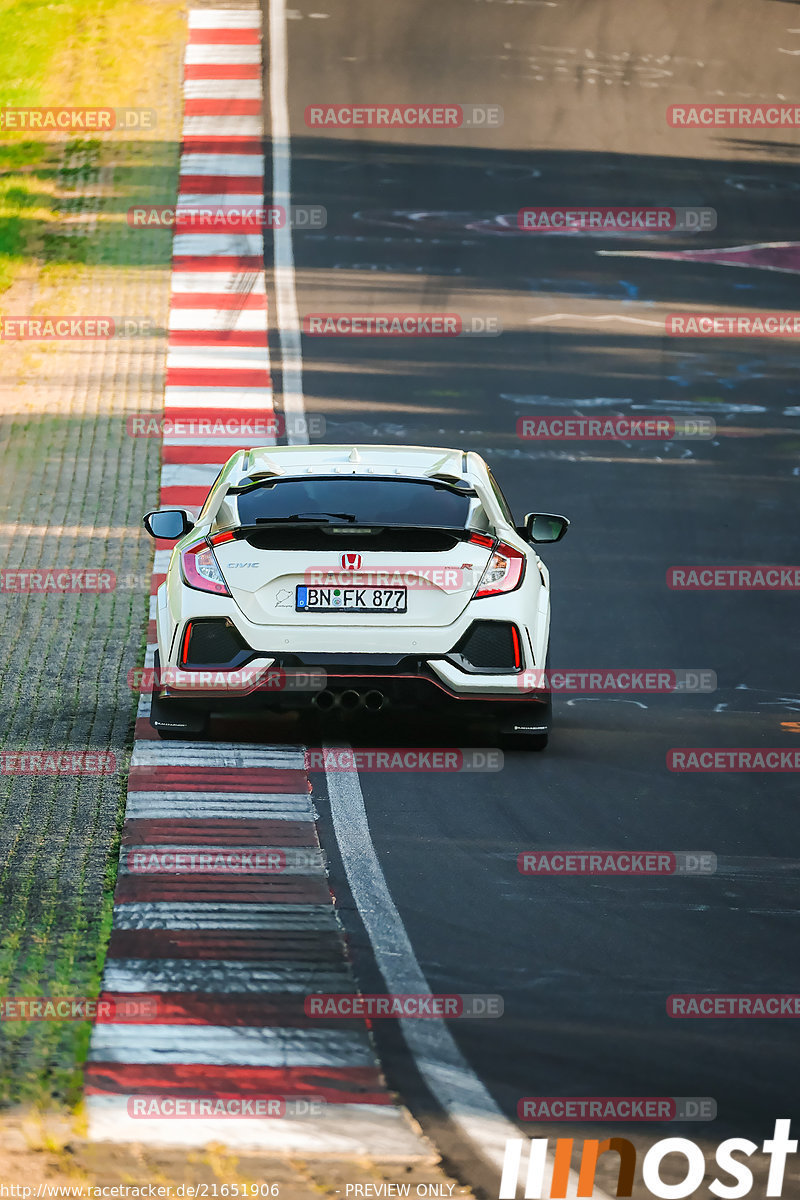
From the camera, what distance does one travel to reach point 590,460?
1770 cm

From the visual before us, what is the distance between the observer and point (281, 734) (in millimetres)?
9664

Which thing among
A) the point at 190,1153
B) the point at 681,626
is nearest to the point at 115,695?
the point at 681,626

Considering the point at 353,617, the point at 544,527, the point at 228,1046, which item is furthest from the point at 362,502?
the point at 228,1046

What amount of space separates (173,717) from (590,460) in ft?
30.4

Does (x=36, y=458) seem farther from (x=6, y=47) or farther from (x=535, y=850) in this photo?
(x=6, y=47)

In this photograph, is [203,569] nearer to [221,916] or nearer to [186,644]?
[186,644]

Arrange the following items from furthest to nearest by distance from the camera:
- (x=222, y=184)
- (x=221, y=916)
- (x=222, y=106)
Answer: (x=222, y=106) → (x=222, y=184) → (x=221, y=916)

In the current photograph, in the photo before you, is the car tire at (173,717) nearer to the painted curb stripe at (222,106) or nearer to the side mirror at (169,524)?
the side mirror at (169,524)

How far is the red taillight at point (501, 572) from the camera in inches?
355

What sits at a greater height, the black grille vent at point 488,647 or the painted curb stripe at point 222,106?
the black grille vent at point 488,647

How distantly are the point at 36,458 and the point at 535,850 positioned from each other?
428 inches

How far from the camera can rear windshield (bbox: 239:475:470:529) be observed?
909 centimetres

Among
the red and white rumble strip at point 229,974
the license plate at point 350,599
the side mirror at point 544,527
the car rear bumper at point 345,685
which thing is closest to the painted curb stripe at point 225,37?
the red and white rumble strip at point 229,974

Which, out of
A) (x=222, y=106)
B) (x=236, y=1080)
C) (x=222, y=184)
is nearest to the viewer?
(x=236, y=1080)
